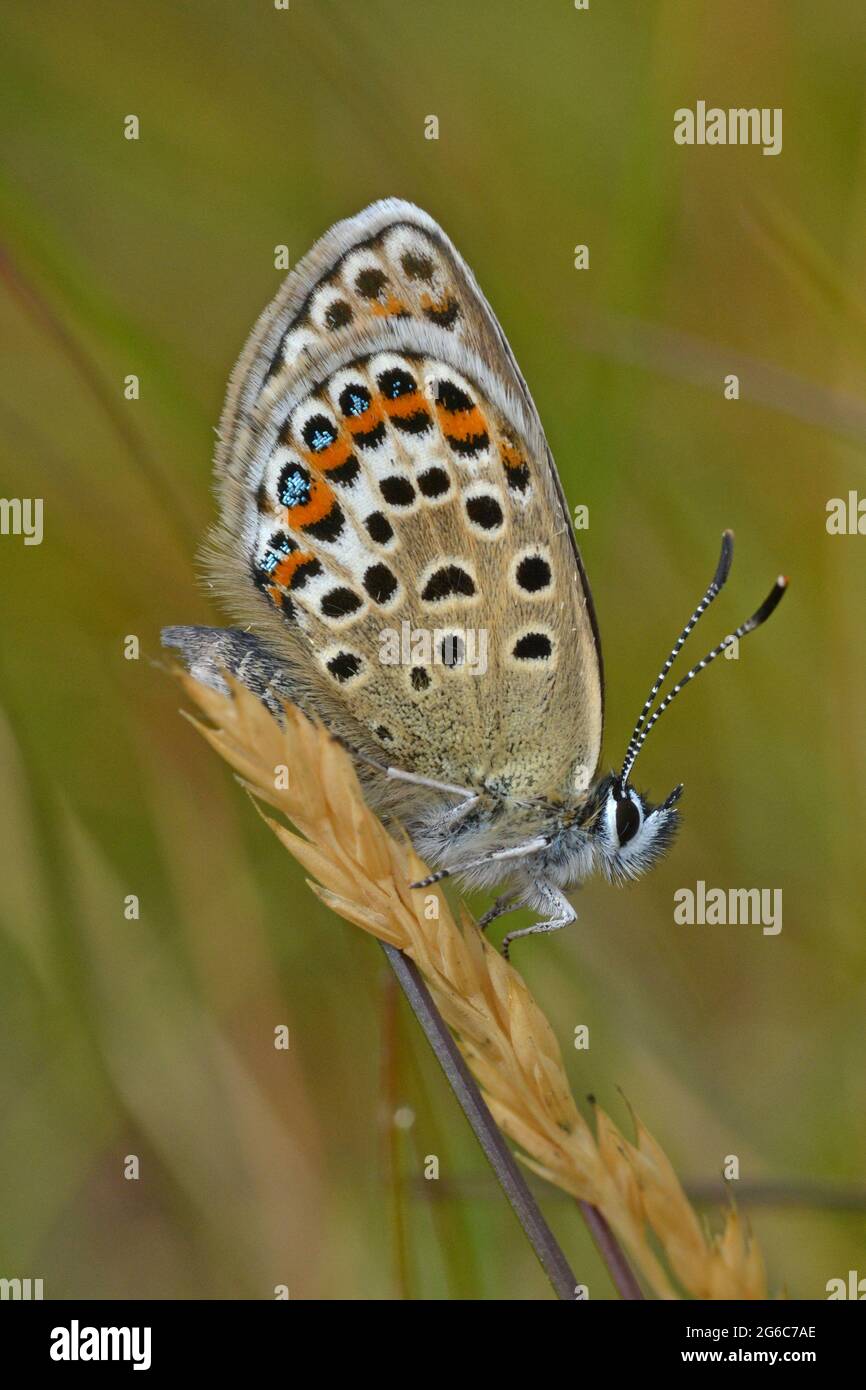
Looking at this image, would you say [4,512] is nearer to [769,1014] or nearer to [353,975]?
[353,975]

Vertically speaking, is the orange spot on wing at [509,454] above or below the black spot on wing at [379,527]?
above

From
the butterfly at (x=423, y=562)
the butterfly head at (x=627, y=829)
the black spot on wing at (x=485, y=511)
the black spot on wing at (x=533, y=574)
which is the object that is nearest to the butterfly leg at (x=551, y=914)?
the butterfly at (x=423, y=562)

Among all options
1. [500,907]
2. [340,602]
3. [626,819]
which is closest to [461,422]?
[340,602]

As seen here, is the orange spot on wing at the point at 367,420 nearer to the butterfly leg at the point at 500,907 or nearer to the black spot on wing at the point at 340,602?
the black spot on wing at the point at 340,602

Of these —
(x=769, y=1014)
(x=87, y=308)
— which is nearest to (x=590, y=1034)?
(x=769, y=1014)

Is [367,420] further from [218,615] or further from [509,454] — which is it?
[218,615]

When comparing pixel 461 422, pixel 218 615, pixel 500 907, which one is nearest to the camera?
pixel 461 422

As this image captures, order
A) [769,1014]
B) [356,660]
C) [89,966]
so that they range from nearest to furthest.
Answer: [356,660]
[89,966]
[769,1014]

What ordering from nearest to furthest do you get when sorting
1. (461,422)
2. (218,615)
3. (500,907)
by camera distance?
Answer: (461,422) < (500,907) < (218,615)
